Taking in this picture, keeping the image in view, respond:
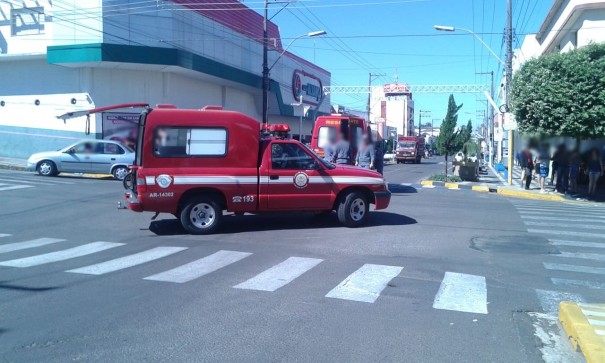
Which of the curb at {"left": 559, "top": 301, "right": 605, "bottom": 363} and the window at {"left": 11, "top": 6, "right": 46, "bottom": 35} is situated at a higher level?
the window at {"left": 11, "top": 6, "right": 46, "bottom": 35}

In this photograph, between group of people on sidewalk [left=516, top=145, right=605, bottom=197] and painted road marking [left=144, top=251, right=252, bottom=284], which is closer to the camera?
painted road marking [left=144, top=251, right=252, bottom=284]

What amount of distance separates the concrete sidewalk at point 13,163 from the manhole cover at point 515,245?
22.7m

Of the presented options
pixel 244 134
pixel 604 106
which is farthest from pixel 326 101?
pixel 244 134

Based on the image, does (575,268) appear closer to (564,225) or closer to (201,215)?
(564,225)

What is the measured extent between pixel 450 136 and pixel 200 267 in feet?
78.5

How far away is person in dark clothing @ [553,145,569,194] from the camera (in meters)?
20.7

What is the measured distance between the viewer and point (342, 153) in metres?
18.9

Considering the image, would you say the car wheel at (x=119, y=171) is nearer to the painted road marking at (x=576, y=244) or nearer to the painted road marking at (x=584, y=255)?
the painted road marking at (x=576, y=244)

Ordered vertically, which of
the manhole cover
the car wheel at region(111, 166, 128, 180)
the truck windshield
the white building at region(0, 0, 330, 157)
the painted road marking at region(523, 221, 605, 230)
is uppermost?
the white building at region(0, 0, 330, 157)

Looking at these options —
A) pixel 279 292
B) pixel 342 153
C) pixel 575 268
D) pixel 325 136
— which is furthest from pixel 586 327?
pixel 325 136

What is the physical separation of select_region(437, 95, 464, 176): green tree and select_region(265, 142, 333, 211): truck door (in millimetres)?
19195

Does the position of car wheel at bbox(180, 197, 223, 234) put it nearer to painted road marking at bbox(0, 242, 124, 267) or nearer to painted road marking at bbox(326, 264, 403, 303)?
painted road marking at bbox(0, 242, 124, 267)

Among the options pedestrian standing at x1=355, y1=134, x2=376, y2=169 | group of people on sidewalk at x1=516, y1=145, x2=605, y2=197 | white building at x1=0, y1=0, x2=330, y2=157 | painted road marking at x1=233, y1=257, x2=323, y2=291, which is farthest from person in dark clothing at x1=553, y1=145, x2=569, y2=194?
white building at x1=0, y1=0, x2=330, y2=157

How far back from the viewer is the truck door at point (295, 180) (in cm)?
1170
